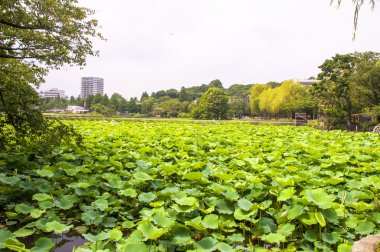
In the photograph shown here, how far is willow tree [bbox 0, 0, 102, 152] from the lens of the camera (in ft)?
14.6

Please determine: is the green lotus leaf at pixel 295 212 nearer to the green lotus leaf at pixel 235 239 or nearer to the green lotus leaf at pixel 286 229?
the green lotus leaf at pixel 286 229

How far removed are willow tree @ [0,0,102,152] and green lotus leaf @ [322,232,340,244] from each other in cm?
362

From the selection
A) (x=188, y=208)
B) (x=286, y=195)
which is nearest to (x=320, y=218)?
(x=286, y=195)

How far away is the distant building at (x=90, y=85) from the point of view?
6280 inches

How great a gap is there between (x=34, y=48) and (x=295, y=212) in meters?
4.27

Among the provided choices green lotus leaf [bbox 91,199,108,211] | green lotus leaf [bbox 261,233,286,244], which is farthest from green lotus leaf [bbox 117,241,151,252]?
green lotus leaf [bbox 261,233,286,244]

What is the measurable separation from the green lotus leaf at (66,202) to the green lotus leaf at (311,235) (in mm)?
2054

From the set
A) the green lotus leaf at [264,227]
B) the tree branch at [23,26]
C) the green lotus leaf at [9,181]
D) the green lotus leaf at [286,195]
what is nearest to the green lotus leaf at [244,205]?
the green lotus leaf at [264,227]

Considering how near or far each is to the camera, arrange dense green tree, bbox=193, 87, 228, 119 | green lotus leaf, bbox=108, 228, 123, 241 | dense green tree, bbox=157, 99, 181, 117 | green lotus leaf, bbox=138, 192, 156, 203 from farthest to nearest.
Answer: dense green tree, bbox=157, 99, 181, 117 → dense green tree, bbox=193, 87, 228, 119 → green lotus leaf, bbox=138, 192, 156, 203 → green lotus leaf, bbox=108, 228, 123, 241

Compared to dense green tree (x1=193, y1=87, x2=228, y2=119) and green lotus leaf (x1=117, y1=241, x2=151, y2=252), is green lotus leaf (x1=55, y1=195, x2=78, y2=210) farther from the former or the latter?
dense green tree (x1=193, y1=87, x2=228, y2=119)

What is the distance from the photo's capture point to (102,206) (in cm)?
289

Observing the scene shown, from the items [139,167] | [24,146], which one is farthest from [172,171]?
[24,146]

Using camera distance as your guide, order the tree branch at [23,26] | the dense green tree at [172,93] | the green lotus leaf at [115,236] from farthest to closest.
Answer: the dense green tree at [172,93] → the tree branch at [23,26] → the green lotus leaf at [115,236]

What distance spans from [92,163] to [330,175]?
306cm
